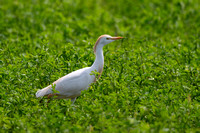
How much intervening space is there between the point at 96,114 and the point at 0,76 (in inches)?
76.2

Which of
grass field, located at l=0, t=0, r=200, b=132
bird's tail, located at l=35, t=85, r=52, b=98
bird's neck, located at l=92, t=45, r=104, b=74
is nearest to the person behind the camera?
grass field, located at l=0, t=0, r=200, b=132

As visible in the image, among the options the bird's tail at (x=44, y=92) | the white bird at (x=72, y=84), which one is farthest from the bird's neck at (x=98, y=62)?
the bird's tail at (x=44, y=92)

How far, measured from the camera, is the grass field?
5.30m

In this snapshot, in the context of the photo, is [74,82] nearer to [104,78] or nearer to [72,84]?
[72,84]

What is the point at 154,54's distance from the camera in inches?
320

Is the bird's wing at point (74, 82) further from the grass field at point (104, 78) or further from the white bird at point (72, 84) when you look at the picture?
the grass field at point (104, 78)

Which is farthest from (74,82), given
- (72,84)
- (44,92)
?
(44,92)

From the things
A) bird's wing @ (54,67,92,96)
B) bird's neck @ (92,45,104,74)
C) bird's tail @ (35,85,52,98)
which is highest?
bird's neck @ (92,45,104,74)

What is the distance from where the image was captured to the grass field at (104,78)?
17.4 feet

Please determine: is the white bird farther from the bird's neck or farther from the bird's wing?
the bird's neck

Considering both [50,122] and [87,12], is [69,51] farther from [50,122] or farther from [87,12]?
[87,12]

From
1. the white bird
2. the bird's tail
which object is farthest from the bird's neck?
the bird's tail

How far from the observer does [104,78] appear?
6.57 metres

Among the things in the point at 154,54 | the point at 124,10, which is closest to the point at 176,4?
the point at 124,10
